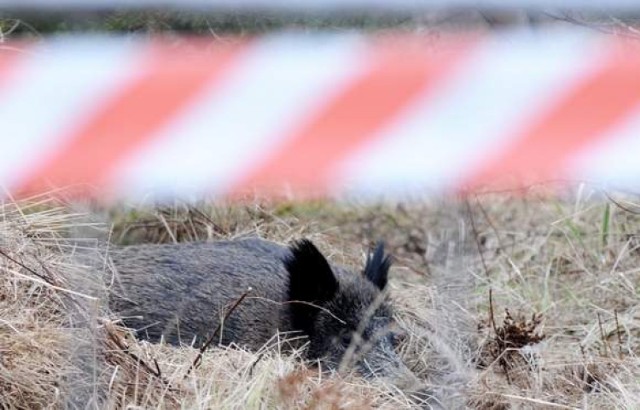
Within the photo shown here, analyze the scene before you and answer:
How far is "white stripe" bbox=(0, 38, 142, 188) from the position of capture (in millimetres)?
2678

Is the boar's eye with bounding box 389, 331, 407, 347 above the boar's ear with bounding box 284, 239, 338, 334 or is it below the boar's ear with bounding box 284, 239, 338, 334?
below

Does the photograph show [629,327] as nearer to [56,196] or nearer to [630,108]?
[56,196]

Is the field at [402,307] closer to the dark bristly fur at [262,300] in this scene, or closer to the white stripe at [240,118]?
the dark bristly fur at [262,300]

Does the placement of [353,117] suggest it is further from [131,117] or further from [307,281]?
[307,281]

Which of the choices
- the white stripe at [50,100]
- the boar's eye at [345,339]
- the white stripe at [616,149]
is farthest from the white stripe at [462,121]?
the boar's eye at [345,339]

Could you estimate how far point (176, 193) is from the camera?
20.9ft

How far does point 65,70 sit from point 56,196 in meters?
2.89

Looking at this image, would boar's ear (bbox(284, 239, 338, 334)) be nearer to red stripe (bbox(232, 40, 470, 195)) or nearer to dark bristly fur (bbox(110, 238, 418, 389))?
dark bristly fur (bbox(110, 238, 418, 389))

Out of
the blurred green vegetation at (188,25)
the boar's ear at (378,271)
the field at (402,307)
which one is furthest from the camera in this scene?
the blurred green vegetation at (188,25)

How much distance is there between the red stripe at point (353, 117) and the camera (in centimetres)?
263

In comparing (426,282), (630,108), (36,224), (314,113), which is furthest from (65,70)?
(426,282)

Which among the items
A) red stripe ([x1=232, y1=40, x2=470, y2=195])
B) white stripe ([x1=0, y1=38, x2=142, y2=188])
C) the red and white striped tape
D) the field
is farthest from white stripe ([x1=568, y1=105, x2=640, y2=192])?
the field

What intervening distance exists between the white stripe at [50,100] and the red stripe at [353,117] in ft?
1.21

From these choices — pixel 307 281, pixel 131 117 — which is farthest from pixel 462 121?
pixel 307 281
